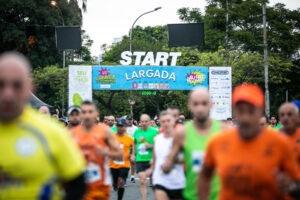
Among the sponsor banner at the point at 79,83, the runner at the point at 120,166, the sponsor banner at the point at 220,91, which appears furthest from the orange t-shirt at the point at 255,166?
the sponsor banner at the point at 220,91

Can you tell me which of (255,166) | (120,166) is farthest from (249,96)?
(120,166)

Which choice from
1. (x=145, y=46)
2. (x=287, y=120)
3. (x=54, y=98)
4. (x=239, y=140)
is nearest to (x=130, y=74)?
(x=54, y=98)

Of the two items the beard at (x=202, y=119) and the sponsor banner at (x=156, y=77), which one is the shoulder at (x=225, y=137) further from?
the sponsor banner at (x=156, y=77)

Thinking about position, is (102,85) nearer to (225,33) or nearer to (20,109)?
(225,33)

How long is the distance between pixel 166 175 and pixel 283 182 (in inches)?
162

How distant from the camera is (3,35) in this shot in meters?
41.7

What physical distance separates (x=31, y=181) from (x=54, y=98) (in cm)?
4875

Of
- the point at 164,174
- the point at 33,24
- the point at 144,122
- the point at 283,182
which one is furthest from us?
the point at 33,24

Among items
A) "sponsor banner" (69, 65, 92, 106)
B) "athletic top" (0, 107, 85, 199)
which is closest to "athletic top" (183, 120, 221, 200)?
"athletic top" (0, 107, 85, 199)

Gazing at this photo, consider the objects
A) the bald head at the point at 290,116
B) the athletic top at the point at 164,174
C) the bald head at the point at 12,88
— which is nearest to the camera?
the bald head at the point at 12,88

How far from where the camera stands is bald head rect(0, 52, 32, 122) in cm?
267

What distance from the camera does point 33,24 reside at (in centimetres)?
4381

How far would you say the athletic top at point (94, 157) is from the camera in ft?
21.3

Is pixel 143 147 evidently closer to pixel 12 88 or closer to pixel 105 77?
pixel 12 88
